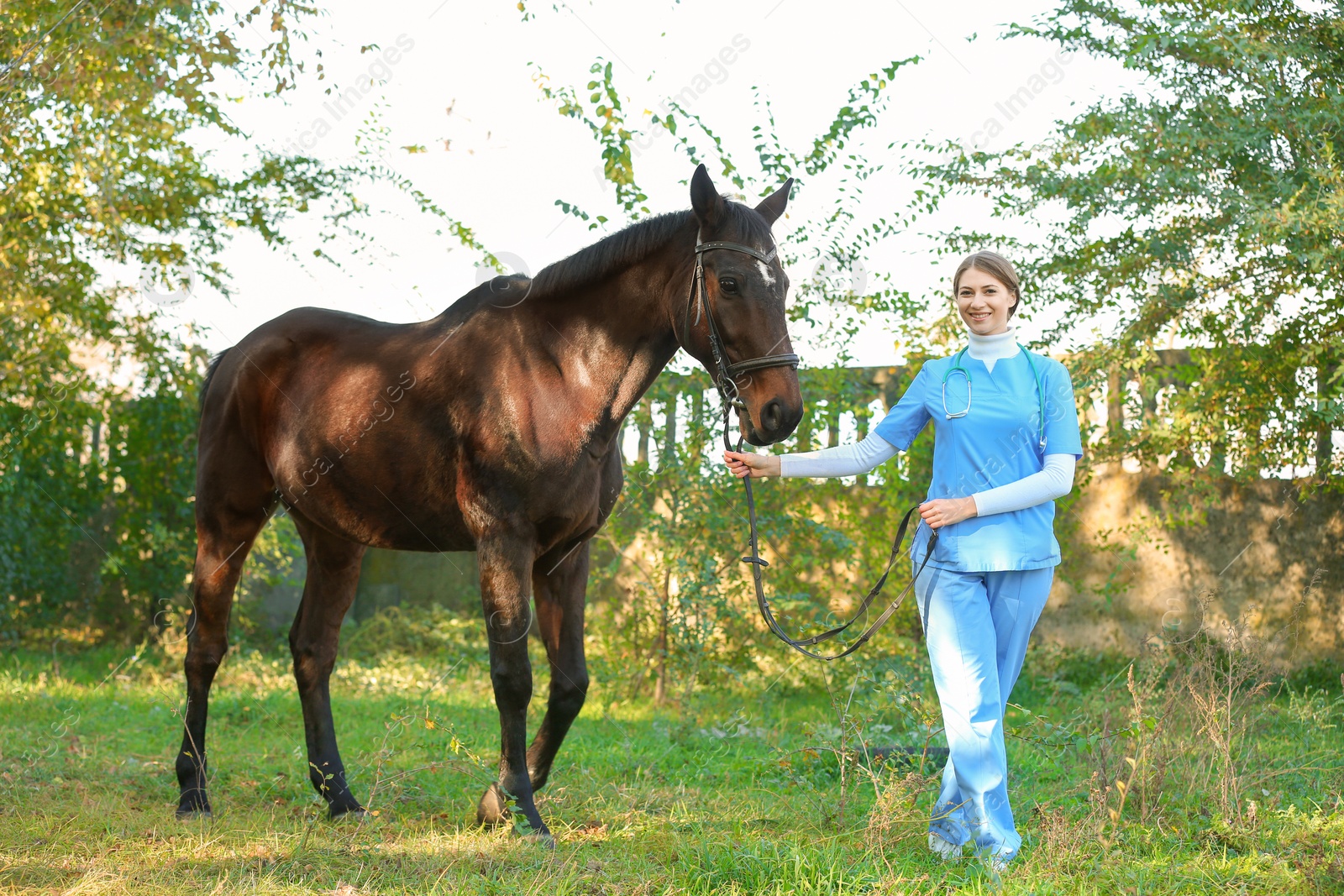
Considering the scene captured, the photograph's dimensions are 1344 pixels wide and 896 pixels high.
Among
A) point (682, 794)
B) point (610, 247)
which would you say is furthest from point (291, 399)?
point (682, 794)

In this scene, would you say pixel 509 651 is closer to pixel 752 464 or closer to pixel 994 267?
pixel 752 464

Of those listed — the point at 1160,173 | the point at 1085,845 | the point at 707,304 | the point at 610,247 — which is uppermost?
the point at 1160,173

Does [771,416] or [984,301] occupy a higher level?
[984,301]

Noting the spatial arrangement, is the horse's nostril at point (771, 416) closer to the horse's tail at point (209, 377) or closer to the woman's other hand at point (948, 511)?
the woman's other hand at point (948, 511)

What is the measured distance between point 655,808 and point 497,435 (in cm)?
160

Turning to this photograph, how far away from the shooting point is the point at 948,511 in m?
3.17

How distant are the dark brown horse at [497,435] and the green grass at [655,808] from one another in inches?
12.7

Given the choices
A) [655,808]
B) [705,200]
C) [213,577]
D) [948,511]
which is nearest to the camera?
[948,511]

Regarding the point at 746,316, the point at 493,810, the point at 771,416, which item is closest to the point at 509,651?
the point at 493,810

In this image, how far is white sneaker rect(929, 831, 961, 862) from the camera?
324cm

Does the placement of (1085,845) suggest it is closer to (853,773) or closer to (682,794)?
(853,773)

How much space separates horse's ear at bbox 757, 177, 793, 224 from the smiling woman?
2.27 feet

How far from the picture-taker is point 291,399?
4434mm

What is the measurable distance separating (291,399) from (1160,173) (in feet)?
16.2
